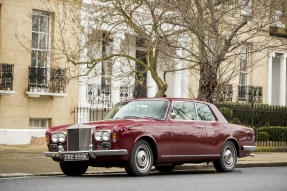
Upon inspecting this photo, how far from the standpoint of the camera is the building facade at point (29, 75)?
23.7m

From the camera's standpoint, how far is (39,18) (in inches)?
997

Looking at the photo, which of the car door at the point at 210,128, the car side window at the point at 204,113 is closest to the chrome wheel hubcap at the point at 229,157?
the car door at the point at 210,128

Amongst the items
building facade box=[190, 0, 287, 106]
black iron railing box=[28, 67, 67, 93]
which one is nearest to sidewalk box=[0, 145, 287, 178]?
black iron railing box=[28, 67, 67, 93]

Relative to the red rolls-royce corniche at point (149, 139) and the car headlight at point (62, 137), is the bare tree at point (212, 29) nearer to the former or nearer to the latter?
the red rolls-royce corniche at point (149, 139)

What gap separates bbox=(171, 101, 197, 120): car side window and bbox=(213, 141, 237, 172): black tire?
1183 mm

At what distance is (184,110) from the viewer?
1460cm

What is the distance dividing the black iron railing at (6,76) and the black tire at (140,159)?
11527 millimetres

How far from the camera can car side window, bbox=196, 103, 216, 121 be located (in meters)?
15.1

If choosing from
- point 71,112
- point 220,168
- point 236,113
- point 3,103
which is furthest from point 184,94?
point 220,168

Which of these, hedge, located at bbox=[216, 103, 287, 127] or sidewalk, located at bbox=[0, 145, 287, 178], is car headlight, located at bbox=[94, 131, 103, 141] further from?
hedge, located at bbox=[216, 103, 287, 127]

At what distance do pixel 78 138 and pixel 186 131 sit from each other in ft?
8.11

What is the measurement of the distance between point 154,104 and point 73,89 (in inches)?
478

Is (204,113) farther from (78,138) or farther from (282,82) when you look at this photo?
(282,82)

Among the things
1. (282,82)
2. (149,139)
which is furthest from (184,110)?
(282,82)
